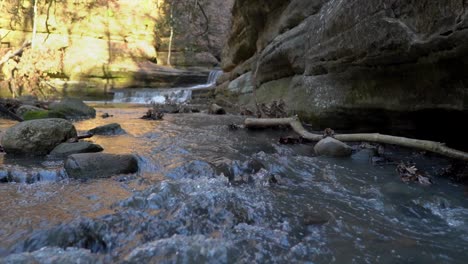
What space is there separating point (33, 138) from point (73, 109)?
587cm

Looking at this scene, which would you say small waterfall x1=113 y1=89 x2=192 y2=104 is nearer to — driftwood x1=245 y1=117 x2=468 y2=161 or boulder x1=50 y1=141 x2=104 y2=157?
driftwood x1=245 y1=117 x2=468 y2=161

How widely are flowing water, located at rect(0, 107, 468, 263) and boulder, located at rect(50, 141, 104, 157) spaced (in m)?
0.33

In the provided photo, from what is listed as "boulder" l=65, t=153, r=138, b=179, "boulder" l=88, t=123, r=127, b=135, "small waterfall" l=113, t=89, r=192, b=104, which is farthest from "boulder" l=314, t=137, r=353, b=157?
"small waterfall" l=113, t=89, r=192, b=104

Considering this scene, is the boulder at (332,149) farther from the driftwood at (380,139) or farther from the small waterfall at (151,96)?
Answer: the small waterfall at (151,96)

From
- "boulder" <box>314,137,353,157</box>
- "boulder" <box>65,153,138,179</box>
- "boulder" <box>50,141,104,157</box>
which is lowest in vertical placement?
"boulder" <box>50,141,104,157</box>

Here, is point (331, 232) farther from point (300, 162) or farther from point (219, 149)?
point (219, 149)

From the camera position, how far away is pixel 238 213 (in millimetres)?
3322

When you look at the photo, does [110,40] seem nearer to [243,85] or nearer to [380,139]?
[243,85]

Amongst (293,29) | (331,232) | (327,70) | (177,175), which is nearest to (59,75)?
(293,29)

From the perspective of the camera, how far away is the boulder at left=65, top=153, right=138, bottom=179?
177 inches

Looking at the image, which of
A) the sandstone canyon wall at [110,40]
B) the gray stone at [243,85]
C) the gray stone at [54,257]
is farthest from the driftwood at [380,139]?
the sandstone canyon wall at [110,40]

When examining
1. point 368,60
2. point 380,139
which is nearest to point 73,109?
point 368,60

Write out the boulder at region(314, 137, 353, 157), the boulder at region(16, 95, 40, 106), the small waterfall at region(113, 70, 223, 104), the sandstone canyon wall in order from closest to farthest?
the boulder at region(314, 137, 353, 157) < the boulder at region(16, 95, 40, 106) < the small waterfall at region(113, 70, 223, 104) < the sandstone canyon wall

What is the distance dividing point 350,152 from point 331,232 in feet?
10.6
